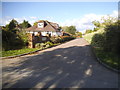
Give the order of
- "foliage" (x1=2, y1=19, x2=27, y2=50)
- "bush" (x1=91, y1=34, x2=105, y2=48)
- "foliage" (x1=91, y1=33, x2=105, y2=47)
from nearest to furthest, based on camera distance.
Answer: "bush" (x1=91, y1=34, x2=105, y2=48) < "foliage" (x1=91, y1=33, x2=105, y2=47) < "foliage" (x1=2, y1=19, x2=27, y2=50)

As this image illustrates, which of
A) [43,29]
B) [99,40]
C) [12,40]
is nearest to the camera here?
[99,40]

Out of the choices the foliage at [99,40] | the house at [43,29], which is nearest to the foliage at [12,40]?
the foliage at [99,40]

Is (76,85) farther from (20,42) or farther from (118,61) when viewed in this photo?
(20,42)

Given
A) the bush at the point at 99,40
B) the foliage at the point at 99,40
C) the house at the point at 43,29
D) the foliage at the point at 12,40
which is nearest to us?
the bush at the point at 99,40

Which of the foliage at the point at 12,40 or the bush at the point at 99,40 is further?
the foliage at the point at 12,40

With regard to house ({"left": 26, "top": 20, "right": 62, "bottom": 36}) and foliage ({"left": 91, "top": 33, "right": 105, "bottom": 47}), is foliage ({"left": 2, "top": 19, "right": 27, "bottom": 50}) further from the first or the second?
house ({"left": 26, "top": 20, "right": 62, "bottom": 36})

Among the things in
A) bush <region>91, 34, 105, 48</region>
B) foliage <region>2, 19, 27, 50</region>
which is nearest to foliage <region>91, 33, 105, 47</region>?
bush <region>91, 34, 105, 48</region>

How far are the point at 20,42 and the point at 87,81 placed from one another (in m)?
14.7

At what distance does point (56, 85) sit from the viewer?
4.90 m

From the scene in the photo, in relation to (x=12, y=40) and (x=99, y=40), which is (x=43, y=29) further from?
(x=99, y=40)

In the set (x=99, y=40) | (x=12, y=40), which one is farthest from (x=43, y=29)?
(x=99, y=40)

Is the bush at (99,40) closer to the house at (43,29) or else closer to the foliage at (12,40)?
the foliage at (12,40)

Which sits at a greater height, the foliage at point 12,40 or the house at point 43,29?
the house at point 43,29

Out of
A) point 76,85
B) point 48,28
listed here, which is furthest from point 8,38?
point 48,28
